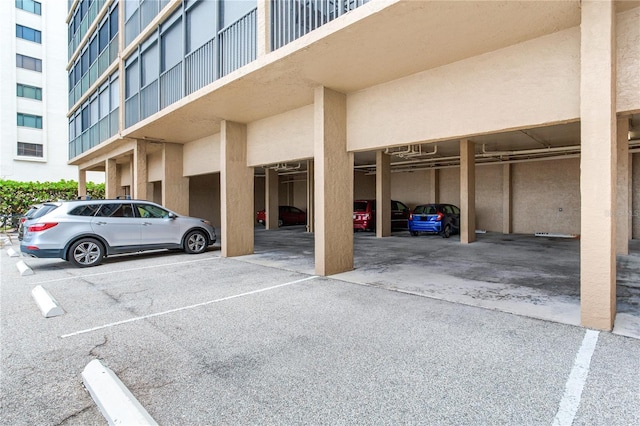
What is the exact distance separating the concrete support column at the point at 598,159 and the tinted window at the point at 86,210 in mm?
9180

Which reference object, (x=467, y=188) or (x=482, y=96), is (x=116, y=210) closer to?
(x=482, y=96)

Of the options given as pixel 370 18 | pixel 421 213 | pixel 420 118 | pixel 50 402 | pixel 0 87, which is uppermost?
pixel 0 87

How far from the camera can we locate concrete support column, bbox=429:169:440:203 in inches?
718

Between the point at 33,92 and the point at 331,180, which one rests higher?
the point at 33,92

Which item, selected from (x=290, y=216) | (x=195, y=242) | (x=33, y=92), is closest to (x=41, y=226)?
(x=195, y=242)

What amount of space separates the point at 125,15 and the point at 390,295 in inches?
551

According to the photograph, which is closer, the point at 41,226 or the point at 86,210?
the point at 41,226

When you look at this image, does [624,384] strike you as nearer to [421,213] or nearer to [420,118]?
[420,118]

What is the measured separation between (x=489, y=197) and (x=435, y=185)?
2.66 meters

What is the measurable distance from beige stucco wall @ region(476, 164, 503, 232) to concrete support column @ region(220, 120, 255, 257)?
1234cm

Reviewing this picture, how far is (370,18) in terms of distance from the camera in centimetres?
424

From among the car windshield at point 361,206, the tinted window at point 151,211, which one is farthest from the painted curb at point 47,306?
the car windshield at point 361,206

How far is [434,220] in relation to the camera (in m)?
14.5

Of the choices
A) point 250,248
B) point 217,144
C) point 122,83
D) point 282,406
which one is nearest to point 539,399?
point 282,406
